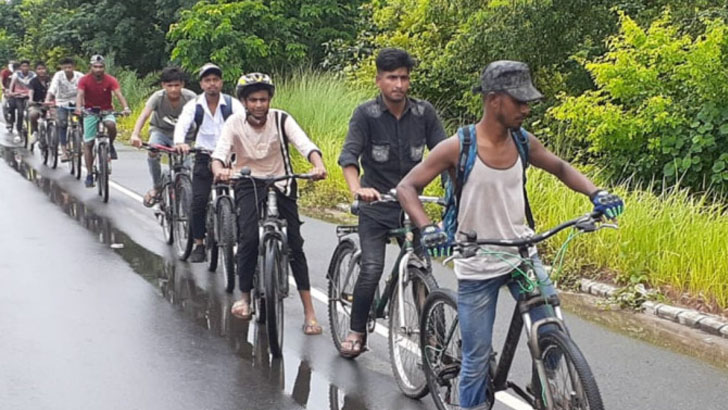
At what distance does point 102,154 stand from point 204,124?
484 centimetres

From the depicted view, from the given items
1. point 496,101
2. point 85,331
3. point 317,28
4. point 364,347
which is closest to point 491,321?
point 496,101

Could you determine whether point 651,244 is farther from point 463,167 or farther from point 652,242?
point 463,167

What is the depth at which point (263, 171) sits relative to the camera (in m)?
7.85

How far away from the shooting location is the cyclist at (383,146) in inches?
253

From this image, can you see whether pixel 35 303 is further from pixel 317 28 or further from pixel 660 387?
pixel 317 28

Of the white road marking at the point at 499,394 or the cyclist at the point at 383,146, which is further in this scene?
the cyclist at the point at 383,146

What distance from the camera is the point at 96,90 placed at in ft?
48.4

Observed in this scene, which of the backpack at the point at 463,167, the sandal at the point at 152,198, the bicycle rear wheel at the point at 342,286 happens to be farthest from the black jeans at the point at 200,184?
the backpack at the point at 463,167

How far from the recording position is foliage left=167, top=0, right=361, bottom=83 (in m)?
24.4

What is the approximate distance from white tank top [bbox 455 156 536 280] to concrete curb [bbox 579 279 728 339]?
3.40 m

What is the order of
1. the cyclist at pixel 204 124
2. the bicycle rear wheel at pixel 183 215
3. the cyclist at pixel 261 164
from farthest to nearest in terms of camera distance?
1. the bicycle rear wheel at pixel 183 215
2. the cyclist at pixel 204 124
3. the cyclist at pixel 261 164

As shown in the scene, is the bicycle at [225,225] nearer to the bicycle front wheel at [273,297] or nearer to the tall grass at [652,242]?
the bicycle front wheel at [273,297]

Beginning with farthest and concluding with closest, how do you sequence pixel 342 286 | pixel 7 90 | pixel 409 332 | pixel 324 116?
pixel 7 90 < pixel 324 116 < pixel 342 286 < pixel 409 332

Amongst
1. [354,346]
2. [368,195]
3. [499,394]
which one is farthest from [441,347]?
[354,346]
